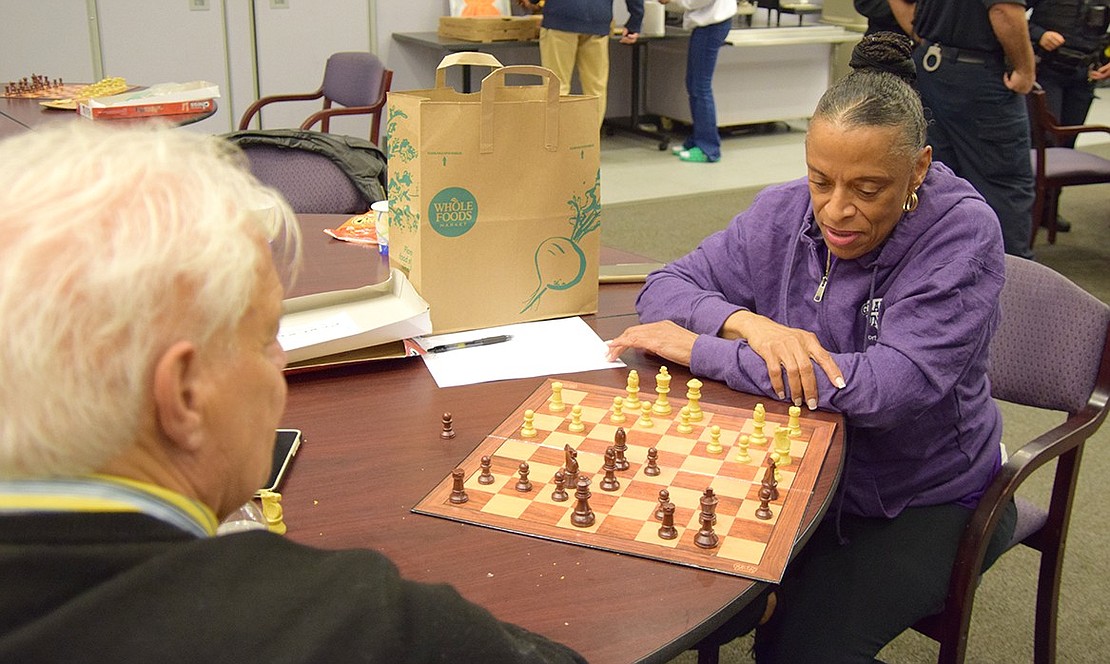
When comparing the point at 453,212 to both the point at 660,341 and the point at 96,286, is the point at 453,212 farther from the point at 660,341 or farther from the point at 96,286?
the point at 96,286

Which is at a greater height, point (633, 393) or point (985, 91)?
point (985, 91)

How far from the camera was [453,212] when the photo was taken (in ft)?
5.81

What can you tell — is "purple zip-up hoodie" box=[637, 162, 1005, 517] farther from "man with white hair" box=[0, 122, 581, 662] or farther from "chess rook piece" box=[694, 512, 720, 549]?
"man with white hair" box=[0, 122, 581, 662]

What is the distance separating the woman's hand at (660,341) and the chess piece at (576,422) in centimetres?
26

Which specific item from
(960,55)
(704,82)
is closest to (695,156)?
(704,82)

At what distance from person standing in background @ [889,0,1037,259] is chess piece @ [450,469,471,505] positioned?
3172 millimetres

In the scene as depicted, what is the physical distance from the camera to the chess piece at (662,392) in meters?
1.56

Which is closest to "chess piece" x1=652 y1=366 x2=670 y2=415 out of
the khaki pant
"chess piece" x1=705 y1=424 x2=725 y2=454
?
"chess piece" x1=705 y1=424 x2=725 y2=454

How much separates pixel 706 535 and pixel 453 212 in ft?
2.53

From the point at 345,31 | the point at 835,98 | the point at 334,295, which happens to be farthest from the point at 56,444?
the point at 345,31

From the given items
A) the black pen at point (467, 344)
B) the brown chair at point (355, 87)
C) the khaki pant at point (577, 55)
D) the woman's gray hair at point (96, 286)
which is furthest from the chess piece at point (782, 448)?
the khaki pant at point (577, 55)

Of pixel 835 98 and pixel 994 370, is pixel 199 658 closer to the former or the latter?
pixel 835 98

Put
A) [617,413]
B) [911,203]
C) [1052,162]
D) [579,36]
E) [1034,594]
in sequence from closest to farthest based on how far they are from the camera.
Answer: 1. [617,413]
2. [911,203]
3. [1034,594]
4. [1052,162]
5. [579,36]

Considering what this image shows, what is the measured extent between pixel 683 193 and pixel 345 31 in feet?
7.69
